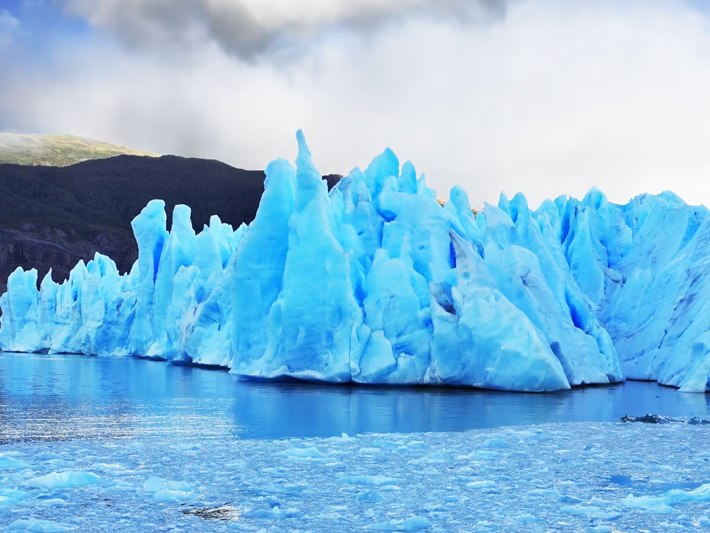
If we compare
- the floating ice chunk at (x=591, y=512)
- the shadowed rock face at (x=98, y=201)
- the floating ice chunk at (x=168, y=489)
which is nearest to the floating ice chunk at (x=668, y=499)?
the floating ice chunk at (x=591, y=512)

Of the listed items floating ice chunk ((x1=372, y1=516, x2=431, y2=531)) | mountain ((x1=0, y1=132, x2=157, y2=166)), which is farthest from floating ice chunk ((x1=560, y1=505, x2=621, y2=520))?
mountain ((x1=0, y1=132, x2=157, y2=166))

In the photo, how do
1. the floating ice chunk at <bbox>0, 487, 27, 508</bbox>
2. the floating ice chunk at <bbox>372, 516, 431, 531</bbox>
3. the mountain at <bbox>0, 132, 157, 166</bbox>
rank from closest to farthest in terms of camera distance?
the floating ice chunk at <bbox>372, 516, 431, 531</bbox> < the floating ice chunk at <bbox>0, 487, 27, 508</bbox> < the mountain at <bbox>0, 132, 157, 166</bbox>

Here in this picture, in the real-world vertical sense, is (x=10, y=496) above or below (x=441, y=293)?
below

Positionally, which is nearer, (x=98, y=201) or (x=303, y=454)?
(x=303, y=454)

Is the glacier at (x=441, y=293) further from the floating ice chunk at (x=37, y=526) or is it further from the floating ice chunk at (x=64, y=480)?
the floating ice chunk at (x=37, y=526)

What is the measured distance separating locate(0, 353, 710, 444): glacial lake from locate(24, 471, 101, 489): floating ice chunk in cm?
349

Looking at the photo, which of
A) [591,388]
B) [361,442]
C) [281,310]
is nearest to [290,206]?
[281,310]

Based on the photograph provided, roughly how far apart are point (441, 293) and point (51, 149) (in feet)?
511

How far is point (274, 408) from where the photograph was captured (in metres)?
16.2

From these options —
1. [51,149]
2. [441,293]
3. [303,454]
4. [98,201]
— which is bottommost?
[303,454]

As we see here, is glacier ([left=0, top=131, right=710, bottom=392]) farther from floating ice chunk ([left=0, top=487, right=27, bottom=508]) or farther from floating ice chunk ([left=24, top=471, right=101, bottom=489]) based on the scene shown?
floating ice chunk ([left=0, top=487, right=27, bottom=508])

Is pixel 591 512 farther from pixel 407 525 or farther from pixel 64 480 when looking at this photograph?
pixel 64 480

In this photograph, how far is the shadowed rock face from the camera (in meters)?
89.5

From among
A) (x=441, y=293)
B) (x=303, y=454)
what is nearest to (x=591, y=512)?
(x=303, y=454)
